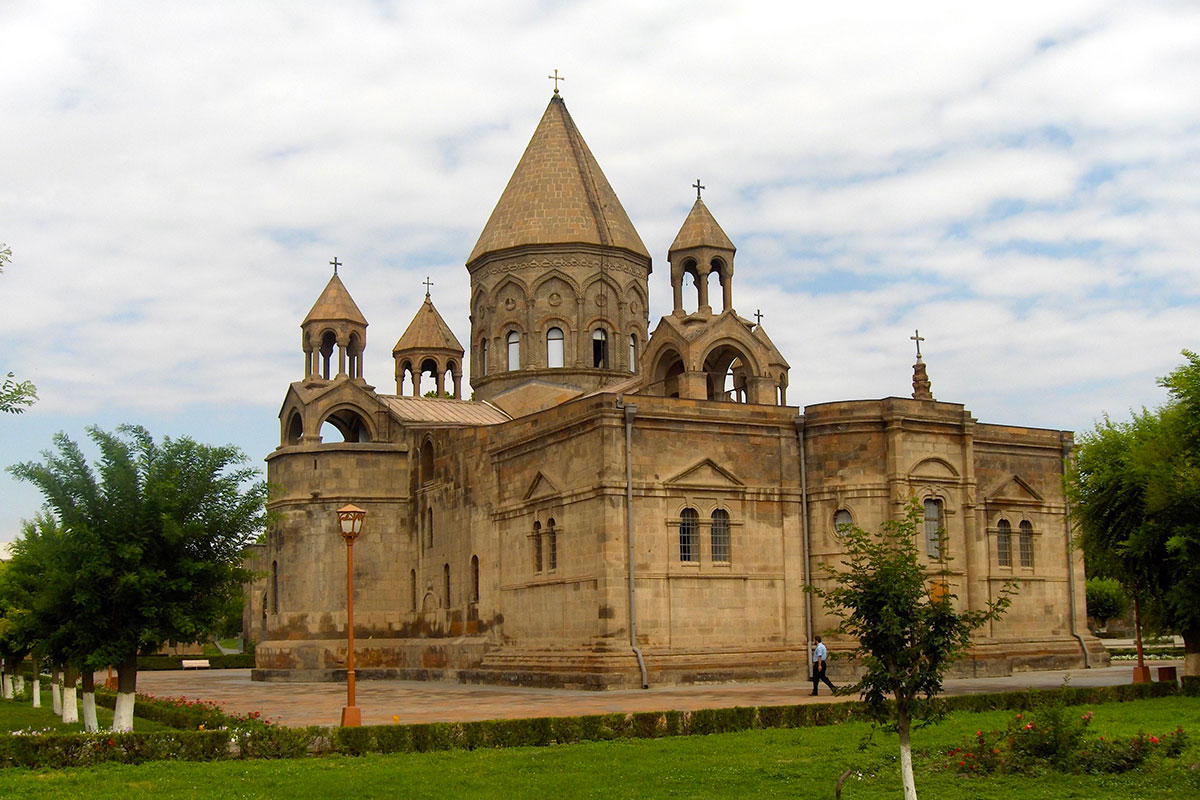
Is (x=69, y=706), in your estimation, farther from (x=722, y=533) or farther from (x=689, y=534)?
(x=722, y=533)

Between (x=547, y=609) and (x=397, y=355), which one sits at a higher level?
(x=397, y=355)

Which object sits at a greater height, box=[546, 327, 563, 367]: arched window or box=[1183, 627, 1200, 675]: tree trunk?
box=[546, 327, 563, 367]: arched window

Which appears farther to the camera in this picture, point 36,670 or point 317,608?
point 317,608

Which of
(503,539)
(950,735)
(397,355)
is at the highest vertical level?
(397,355)

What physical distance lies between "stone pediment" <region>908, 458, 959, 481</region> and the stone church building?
0.07 m

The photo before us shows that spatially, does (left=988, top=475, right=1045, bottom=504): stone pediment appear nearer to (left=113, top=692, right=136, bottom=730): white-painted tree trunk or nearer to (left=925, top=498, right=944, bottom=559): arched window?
(left=925, top=498, right=944, bottom=559): arched window

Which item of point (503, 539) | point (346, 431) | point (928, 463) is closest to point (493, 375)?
point (346, 431)

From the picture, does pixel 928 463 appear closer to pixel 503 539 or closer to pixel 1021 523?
pixel 1021 523

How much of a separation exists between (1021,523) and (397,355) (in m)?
24.4

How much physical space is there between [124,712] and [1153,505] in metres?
19.1

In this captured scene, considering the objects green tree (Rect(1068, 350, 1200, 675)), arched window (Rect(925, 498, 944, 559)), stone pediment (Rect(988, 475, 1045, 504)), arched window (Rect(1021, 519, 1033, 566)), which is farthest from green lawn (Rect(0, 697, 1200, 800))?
arched window (Rect(1021, 519, 1033, 566))

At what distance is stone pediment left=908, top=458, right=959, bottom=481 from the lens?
32.2m

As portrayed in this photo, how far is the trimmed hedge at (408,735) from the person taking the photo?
637 inches

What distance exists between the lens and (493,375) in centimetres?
4369
